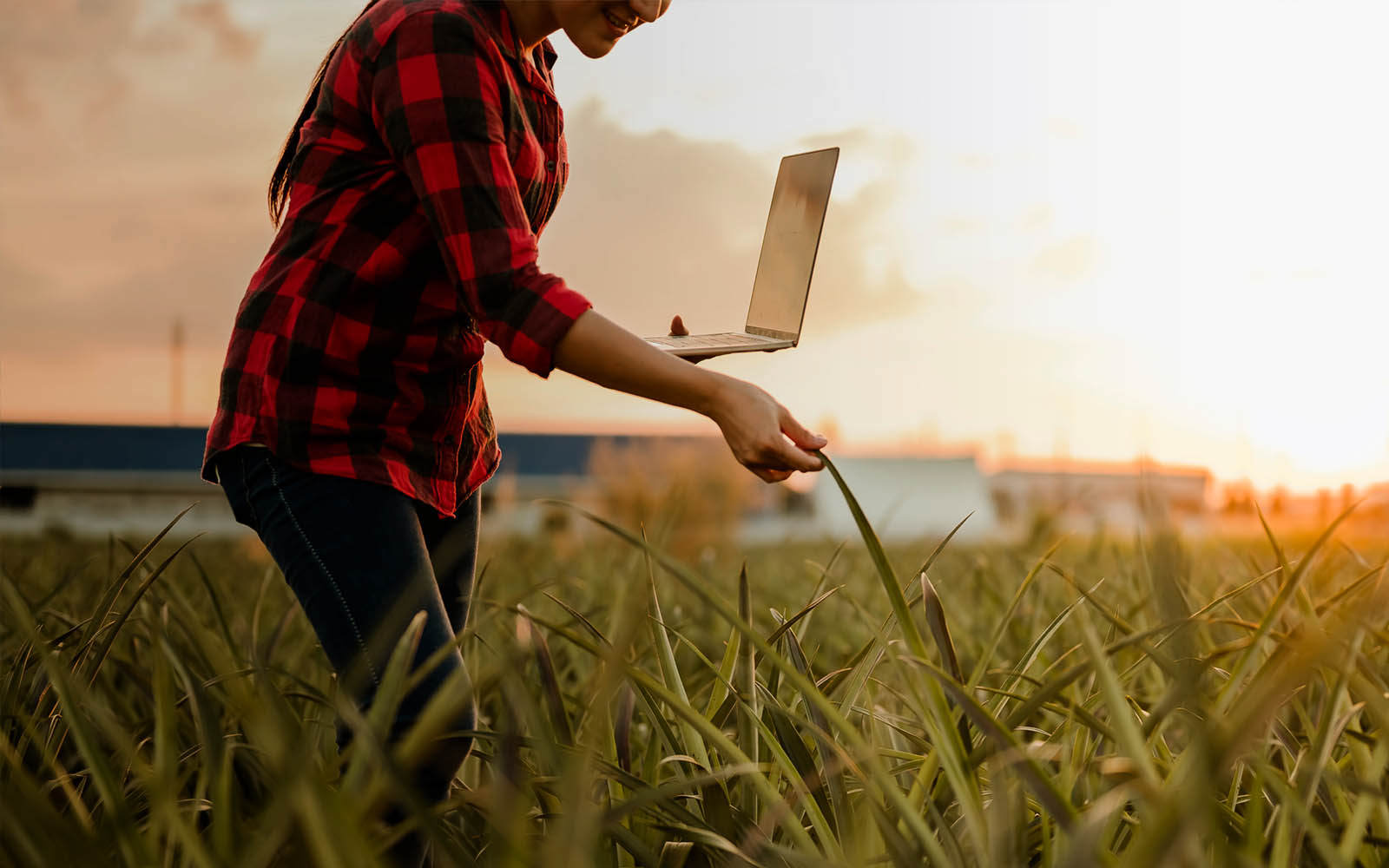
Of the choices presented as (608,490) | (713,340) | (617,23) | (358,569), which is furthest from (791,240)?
(608,490)

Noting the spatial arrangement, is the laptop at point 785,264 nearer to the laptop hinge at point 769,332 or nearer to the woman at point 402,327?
the laptop hinge at point 769,332

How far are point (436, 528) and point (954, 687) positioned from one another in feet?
2.60

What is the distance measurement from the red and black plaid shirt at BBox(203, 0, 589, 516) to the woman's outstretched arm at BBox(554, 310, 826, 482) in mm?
26

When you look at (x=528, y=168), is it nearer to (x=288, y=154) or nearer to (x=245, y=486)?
(x=288, y=154)

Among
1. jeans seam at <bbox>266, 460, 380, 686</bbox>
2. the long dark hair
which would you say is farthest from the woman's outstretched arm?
the long dark hair

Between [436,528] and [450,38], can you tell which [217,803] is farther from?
[450,38]

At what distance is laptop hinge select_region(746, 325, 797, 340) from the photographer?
1305 mm

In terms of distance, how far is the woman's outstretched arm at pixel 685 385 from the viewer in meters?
1.07

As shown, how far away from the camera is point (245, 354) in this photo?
4.08 ft

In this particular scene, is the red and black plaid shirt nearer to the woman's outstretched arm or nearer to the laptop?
the woman's outstretched arm

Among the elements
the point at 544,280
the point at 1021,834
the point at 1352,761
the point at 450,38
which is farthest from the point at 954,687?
the point at 450,38

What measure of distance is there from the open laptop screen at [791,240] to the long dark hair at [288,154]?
0.62 m

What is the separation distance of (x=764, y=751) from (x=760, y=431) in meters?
0.59

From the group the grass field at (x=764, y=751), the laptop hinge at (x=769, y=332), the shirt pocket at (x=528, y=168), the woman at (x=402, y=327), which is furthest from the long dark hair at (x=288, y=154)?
the laptop hinge at (x=769, y=332)
